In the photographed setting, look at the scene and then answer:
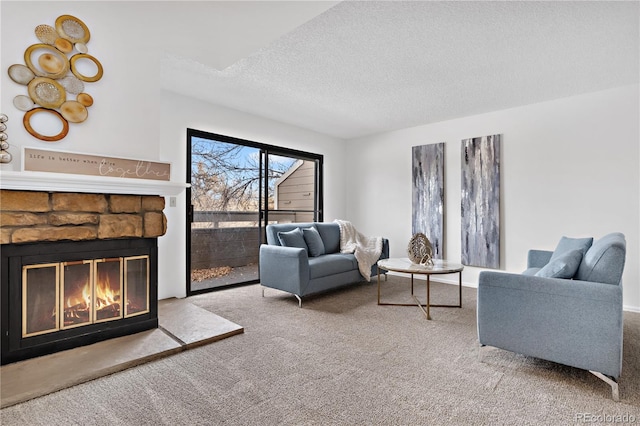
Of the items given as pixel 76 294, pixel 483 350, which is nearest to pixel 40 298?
pixel 76 294

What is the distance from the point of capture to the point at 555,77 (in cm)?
337

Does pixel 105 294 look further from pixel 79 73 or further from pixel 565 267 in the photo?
pixel 565 267

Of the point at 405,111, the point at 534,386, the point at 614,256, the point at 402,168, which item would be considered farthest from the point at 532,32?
the point at 402,168

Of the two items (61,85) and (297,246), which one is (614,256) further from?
(61,85)

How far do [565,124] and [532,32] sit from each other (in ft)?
6.56

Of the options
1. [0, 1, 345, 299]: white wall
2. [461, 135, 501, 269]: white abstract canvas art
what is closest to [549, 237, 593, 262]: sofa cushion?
[461, 135, 501, 269]: white abstract canvas art

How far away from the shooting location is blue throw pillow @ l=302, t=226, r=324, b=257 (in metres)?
4.25

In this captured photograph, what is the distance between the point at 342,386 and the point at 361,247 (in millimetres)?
2766

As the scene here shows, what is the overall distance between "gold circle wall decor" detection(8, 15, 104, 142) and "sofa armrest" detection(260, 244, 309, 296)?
2212 mm

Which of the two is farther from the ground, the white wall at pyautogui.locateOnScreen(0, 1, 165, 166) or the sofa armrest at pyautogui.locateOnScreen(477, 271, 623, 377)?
the white wall at pyautogui.locateOnScreen(0, 1, 165, 166)

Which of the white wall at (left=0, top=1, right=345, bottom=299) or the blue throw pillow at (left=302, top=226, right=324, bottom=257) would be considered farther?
the blue throw pillow at (left=302, top=226, right=324, bottom=257)

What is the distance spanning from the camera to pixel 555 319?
1.96m

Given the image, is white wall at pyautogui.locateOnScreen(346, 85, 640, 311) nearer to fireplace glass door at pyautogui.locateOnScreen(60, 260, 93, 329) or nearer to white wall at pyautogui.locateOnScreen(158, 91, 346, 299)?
white wall at pyautogui.locateOnScreen(158, 91, 346, 299)

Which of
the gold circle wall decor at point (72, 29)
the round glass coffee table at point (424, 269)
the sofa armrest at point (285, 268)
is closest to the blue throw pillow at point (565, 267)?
the round glass coffee table at point (424, 269)
